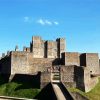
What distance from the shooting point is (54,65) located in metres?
47.5

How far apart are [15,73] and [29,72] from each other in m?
2.04

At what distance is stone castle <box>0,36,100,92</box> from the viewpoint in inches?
1531

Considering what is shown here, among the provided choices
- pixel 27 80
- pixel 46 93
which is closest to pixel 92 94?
pixel 46 93

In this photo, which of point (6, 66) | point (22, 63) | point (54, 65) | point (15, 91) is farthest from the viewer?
point (6, 66)

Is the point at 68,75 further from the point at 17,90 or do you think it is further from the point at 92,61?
the point at 92,61

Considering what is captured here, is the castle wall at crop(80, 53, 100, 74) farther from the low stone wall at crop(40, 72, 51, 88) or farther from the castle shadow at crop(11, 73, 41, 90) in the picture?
the low stone wall at crop(40, 72, 51, 88)

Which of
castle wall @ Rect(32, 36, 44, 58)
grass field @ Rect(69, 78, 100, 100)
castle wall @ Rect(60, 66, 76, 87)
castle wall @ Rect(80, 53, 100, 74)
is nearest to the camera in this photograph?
grass field @ Rect(69, 78, 100, 100)

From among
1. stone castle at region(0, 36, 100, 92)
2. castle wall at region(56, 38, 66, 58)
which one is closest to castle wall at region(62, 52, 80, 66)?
stone castle at region(0, 36, 100, 92)

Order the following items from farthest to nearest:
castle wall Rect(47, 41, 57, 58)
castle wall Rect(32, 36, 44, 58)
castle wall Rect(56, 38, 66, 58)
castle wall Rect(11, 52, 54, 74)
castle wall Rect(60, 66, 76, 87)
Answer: castle wall Rect(56, 38, 66, 58) < castle wall Rect(47, 41, 57, 58) < castle wall Rect(32, 36, 44, 58) < castle wall Rect(11, 52, 54, 74) < castle wall Rect(60, 66, 76, 87)

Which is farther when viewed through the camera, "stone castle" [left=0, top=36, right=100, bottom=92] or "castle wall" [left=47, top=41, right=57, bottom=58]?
"castle wall" [left=47, top=41, right=57, bottom=58]

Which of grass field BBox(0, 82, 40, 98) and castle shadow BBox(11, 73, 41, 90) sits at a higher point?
castle shadow BBox(11, 73, 41, 90)

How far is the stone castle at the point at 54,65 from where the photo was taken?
128 ft

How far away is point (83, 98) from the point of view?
34.9 meters

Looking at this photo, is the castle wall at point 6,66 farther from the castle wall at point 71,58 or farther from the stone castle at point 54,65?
the castle wall at point 71,58
